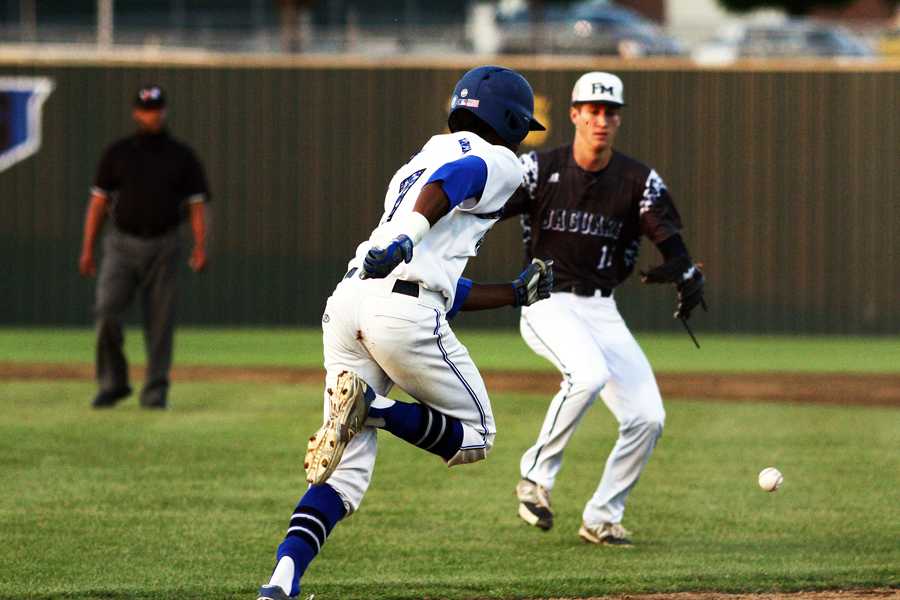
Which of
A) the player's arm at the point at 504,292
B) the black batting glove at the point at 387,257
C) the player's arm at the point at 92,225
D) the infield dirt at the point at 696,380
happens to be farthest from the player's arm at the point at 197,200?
the black batting glove at the point at 387,257

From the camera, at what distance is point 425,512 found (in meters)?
8.56

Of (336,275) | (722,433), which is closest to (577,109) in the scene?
(722,433)

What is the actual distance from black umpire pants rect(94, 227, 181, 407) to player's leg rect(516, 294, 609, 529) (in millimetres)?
5137

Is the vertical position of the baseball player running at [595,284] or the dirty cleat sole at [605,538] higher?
the baseball player running at [595,284]

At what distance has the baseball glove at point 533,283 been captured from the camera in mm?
6230

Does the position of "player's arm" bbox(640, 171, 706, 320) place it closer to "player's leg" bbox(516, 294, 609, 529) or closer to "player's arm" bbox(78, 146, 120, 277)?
"player's leg" bbox(516, 294, 609, 529)

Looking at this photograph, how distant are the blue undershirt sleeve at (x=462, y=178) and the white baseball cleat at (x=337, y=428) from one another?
741mm

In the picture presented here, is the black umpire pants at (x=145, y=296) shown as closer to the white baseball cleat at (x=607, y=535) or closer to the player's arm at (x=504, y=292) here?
the white baseball cleat at (x=607, y=535)

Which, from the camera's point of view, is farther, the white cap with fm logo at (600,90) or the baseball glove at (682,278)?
the white cap with fm logo at (600,90)

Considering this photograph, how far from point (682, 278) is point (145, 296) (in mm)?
5820

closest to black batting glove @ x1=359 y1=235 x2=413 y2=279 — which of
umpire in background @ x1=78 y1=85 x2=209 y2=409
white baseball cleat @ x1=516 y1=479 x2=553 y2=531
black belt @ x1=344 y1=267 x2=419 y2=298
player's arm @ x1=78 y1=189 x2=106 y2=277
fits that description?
black belt @ x1=344 y1=267 x2=419 y2=298

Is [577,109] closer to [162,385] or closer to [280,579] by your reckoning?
[280,579]

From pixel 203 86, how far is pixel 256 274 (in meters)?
2.56

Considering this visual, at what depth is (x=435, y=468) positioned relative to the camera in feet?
33.5
